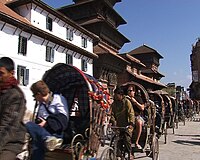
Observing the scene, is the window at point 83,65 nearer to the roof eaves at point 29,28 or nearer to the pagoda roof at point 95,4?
the roof eaves at point 29,28

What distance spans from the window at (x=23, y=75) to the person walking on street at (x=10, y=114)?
2016cm

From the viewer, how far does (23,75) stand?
23734 millimetres

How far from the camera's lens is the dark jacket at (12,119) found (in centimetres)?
321

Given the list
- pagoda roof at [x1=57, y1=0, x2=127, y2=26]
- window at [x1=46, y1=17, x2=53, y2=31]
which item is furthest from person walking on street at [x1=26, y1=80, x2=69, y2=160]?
pagoda roof at [x1=57, y1=0, x2=127, y2=26]

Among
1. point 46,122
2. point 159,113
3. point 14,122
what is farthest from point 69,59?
point 14,122

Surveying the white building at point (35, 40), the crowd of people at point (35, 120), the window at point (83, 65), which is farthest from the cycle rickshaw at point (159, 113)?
the window at point (83, 65)

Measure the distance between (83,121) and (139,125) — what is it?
1793 millimetres

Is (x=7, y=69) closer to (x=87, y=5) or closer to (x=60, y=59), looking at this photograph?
(x=60, y=59)

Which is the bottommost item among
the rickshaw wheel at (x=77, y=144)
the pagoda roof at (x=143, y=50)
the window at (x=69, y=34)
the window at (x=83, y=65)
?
the rickshaw wheel at (x=77, y=144)

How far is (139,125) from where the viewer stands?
25.0 feet

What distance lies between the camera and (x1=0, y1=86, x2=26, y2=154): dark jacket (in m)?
3.21

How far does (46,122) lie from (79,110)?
2.71 meters

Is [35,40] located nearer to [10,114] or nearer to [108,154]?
[108,154]

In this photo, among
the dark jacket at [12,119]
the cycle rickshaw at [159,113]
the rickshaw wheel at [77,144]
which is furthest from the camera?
the cycle rickshaw at [159,113]
